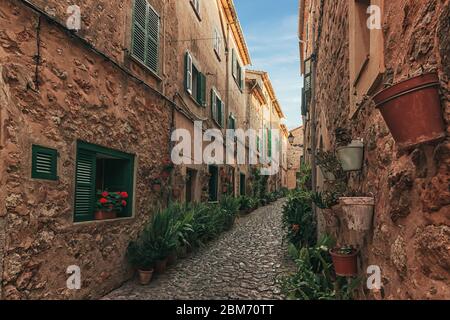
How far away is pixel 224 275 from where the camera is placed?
5102 millimetres

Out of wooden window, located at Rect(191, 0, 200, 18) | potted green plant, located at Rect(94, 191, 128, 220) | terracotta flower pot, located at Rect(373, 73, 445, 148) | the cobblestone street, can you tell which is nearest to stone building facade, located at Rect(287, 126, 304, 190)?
wooden window, located at Rect(191, 0, 200, 18)

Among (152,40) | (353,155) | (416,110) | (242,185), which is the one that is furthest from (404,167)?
(242,185)

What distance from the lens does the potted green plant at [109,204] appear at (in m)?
4.39

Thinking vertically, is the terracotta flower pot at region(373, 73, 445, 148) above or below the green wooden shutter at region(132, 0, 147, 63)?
below

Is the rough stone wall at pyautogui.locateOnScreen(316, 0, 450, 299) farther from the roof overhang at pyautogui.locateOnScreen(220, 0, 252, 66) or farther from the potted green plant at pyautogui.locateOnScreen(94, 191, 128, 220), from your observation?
the roof overhang at pyautogui.locateOnScreen(220, 0, 252, 66)

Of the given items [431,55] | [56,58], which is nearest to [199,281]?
[56,58]

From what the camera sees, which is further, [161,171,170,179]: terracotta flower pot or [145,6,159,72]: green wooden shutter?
[161,171,170,179]: terracotta flower pot

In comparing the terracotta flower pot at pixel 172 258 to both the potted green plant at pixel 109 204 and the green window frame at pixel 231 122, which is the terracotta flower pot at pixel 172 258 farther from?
the green window frame at pixel 231 122

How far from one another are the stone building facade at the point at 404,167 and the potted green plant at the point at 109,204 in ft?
10.7

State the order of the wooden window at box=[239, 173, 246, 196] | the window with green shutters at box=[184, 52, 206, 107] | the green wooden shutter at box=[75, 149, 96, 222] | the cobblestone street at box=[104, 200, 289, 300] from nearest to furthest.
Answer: the green wooden shutter at box=[75, 149, 96, 222], the cobblestone street at box=[104, 200, 289, 300], the window with green shutters at box=[184, 52, 206, 107], the wooden window at box=[239, 173, 246, 196]

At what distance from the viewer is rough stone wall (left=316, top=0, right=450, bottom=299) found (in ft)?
→ 5.23

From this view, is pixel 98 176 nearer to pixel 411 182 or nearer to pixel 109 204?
pixel 109 204

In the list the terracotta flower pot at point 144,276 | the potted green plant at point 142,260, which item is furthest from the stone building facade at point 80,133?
the terracotta flower pot at point 144,276

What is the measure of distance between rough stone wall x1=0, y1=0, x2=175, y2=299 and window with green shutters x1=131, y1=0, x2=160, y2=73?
785mm
